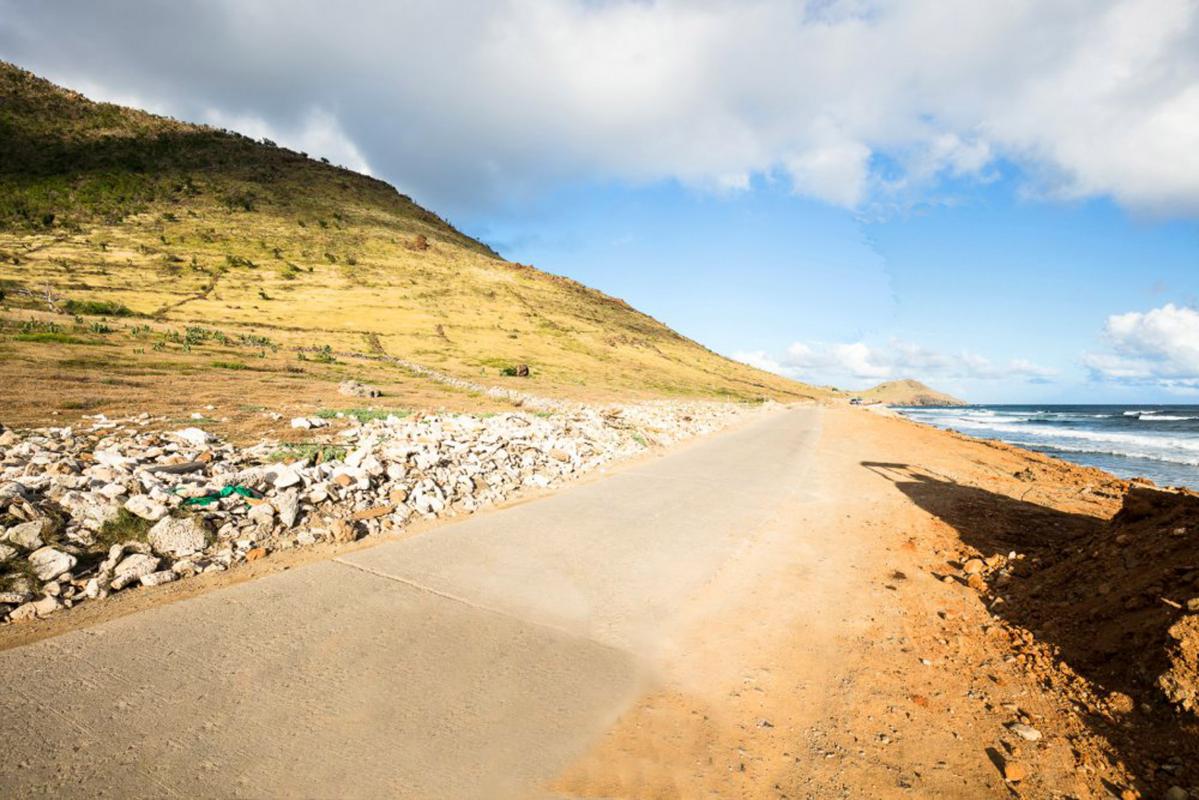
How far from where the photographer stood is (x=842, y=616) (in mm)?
5168

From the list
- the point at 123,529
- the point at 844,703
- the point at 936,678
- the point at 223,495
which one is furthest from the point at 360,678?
the point at 936,678

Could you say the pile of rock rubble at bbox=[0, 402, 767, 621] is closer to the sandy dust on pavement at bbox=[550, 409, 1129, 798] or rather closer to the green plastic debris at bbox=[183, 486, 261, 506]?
the green plastic debris at bbox=[183, 486, 261, 506]

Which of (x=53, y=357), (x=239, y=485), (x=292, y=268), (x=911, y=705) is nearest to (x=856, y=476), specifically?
(x=911, y=705)

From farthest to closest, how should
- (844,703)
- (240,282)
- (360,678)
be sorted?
(240,282) → (844,703) → (360,678)

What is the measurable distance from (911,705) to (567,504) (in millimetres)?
5290

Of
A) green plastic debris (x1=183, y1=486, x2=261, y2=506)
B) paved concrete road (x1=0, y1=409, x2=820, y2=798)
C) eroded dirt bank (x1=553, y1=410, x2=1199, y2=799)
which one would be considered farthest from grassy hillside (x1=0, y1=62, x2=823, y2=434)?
eroded dirt bank (x1=553, y1=410, x2=1199, y2=799)

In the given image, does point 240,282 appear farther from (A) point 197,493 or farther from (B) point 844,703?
(B) point 844,703

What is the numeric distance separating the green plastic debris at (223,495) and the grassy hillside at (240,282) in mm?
6605

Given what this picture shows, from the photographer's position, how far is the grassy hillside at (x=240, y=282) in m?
21.7

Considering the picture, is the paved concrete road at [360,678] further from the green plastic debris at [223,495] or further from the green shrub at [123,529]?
the green plastic debris at [223,495]

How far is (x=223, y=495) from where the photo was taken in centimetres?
607

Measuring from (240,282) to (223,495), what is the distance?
5062cm

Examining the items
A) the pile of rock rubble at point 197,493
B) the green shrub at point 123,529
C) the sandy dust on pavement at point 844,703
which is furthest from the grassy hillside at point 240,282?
the sandy dust on pavement at point 844,703

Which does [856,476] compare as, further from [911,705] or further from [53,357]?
[53,357]
